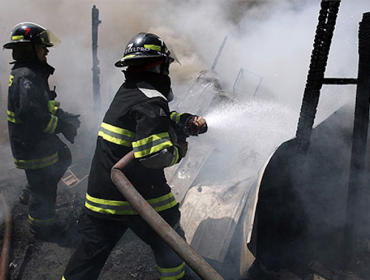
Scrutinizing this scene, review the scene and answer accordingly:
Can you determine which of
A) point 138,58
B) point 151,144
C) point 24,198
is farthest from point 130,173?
point 24,198

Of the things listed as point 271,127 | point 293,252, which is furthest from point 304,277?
point 271,127

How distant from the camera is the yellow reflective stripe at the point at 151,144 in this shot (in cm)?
188

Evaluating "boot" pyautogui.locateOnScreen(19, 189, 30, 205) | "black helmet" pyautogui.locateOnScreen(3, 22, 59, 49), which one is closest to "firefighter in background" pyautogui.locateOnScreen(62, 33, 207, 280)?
"black helmet" pyautogui.locateOnScreen(3, 22, 59, 49)

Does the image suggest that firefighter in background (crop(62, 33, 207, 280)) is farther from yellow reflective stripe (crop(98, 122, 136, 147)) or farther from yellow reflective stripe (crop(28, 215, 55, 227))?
yellow reflective stripe (crop(28, 215, 55, 227))

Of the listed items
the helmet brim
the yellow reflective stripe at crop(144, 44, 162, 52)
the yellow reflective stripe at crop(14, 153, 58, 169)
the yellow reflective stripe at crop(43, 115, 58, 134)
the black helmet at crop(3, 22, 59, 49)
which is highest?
the yellow reflective stripe at crop(144, 44, 162, 52)

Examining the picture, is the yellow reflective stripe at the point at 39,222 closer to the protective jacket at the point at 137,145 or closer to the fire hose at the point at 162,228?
the protective jacket at the point at 137,145

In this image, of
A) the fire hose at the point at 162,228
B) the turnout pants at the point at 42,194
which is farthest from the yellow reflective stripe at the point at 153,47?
the turnout pants at the point at 42,194

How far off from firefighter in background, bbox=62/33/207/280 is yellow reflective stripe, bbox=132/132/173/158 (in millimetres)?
68

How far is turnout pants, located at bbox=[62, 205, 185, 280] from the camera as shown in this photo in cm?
216

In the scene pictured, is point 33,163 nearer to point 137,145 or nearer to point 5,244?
point 5,244

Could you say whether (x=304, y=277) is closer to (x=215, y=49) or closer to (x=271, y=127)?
(x=271, y=127)

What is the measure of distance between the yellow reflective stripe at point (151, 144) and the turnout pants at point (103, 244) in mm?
558

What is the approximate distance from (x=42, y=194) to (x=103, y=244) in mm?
1433

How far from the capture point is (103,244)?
221 cm
